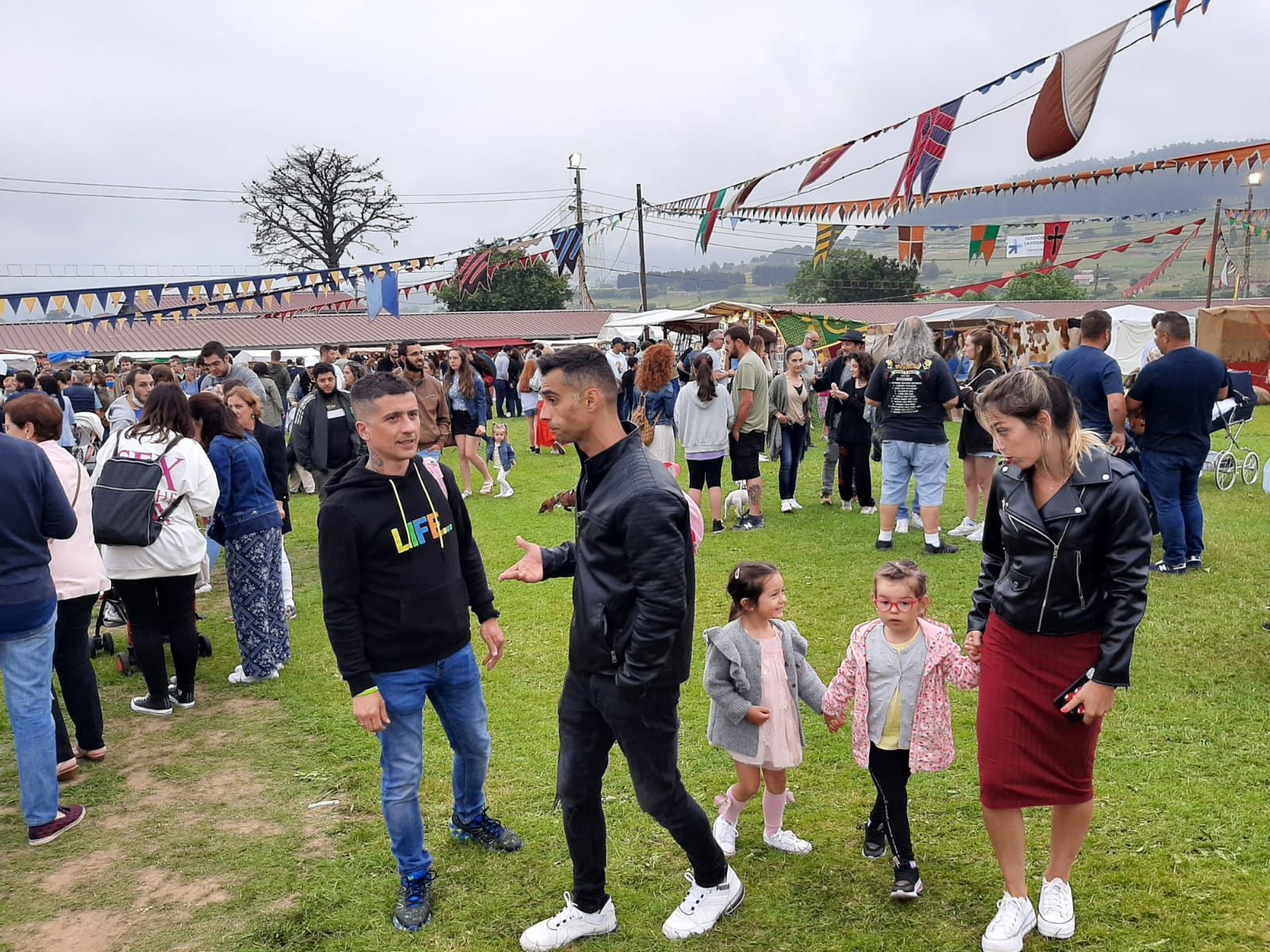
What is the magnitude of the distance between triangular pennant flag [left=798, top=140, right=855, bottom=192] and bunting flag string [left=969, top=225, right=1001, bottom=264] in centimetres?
554

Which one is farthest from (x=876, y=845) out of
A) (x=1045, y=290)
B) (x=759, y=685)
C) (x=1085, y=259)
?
(x=1045, y=290)

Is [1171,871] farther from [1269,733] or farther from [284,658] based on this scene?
[284,658]

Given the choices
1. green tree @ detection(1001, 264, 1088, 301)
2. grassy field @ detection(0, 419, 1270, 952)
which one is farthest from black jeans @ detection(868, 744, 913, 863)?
green tree @ detection(1001, 264, 1088, 301)

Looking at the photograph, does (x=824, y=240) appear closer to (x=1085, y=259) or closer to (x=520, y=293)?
(x=1085, y=259)

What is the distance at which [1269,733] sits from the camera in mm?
4141

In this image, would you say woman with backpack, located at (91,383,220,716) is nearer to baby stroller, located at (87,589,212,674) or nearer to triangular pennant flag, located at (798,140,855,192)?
baby stroller, located at (87,589,212,674)

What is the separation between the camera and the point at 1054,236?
15.1 meters

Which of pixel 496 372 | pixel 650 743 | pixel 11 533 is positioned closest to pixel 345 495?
pixel 650 743

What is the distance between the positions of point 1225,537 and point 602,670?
24.5 ft

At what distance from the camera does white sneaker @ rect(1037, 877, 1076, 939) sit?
279cm

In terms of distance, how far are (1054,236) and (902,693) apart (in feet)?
47.2

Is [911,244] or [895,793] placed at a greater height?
[911,244]

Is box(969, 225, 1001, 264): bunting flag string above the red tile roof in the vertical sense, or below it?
above

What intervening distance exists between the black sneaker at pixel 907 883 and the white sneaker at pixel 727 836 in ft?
2.04
